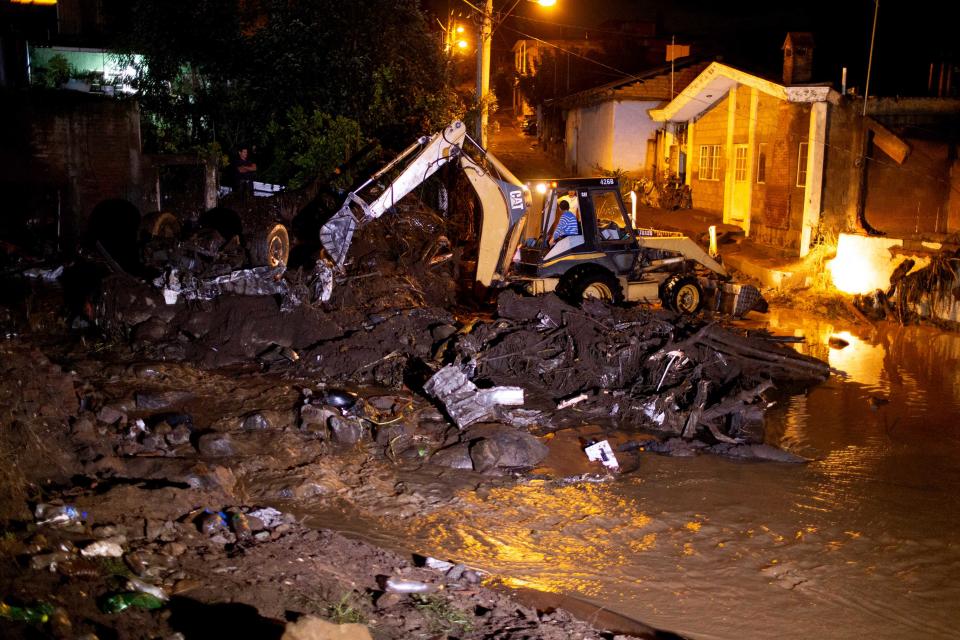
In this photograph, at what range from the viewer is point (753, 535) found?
672cm

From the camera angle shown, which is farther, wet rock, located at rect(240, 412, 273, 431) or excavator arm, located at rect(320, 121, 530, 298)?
excavator arm, located at rect(320, 121, 530, 298)

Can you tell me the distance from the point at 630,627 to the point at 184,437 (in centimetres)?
466

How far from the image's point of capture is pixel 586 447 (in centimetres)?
845

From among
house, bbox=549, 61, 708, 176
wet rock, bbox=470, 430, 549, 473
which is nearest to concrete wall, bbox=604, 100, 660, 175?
house, bbox=549, 61, 708, 176

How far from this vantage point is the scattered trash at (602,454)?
26.9ft

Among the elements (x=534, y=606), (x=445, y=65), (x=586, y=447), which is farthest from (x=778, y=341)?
(x=445, y=65)

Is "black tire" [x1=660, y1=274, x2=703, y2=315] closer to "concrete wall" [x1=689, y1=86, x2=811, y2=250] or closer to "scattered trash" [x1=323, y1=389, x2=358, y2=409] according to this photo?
"concrete wall" [x1=689, y1=86, x2=811, y2=250]

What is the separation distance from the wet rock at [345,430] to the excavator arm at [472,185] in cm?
441

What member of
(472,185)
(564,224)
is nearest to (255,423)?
(472,185)

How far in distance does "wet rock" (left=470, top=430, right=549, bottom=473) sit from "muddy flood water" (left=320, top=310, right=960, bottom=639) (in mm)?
231

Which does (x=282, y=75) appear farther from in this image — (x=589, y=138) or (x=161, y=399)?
(x=589, y=138)

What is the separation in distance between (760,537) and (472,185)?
7.31 metres

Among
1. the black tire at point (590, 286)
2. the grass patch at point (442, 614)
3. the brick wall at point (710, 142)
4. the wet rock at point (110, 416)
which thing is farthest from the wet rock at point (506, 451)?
the brick wall at point (710, 142)

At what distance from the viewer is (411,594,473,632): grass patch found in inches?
190
